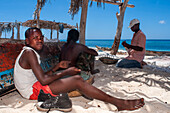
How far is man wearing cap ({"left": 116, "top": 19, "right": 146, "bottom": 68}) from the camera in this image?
4.18 m

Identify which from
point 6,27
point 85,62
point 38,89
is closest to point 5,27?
point 6,27

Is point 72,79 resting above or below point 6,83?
above

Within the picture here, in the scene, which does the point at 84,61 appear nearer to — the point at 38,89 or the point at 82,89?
the point at 82,89

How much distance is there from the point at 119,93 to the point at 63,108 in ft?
3.95

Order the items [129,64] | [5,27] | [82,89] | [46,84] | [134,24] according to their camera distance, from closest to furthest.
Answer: [46,84]
[82,89]
[134,24]
[129,64]
[5,27]

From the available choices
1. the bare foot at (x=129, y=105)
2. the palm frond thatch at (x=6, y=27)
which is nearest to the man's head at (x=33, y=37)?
the bare foot at (x=129, y=105)

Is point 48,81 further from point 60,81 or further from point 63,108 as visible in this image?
point 63,108

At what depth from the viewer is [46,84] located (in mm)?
1787

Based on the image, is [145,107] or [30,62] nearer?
[30,62]

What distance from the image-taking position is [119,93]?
2504 mm

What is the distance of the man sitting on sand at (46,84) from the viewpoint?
1.75 metres

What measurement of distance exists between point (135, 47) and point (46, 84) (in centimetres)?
326

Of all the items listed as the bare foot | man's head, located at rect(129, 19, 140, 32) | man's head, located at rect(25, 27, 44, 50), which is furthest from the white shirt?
man's head, located at rect(129, 19, 140, 32)

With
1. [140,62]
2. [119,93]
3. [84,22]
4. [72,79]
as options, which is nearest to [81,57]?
[119,93]
